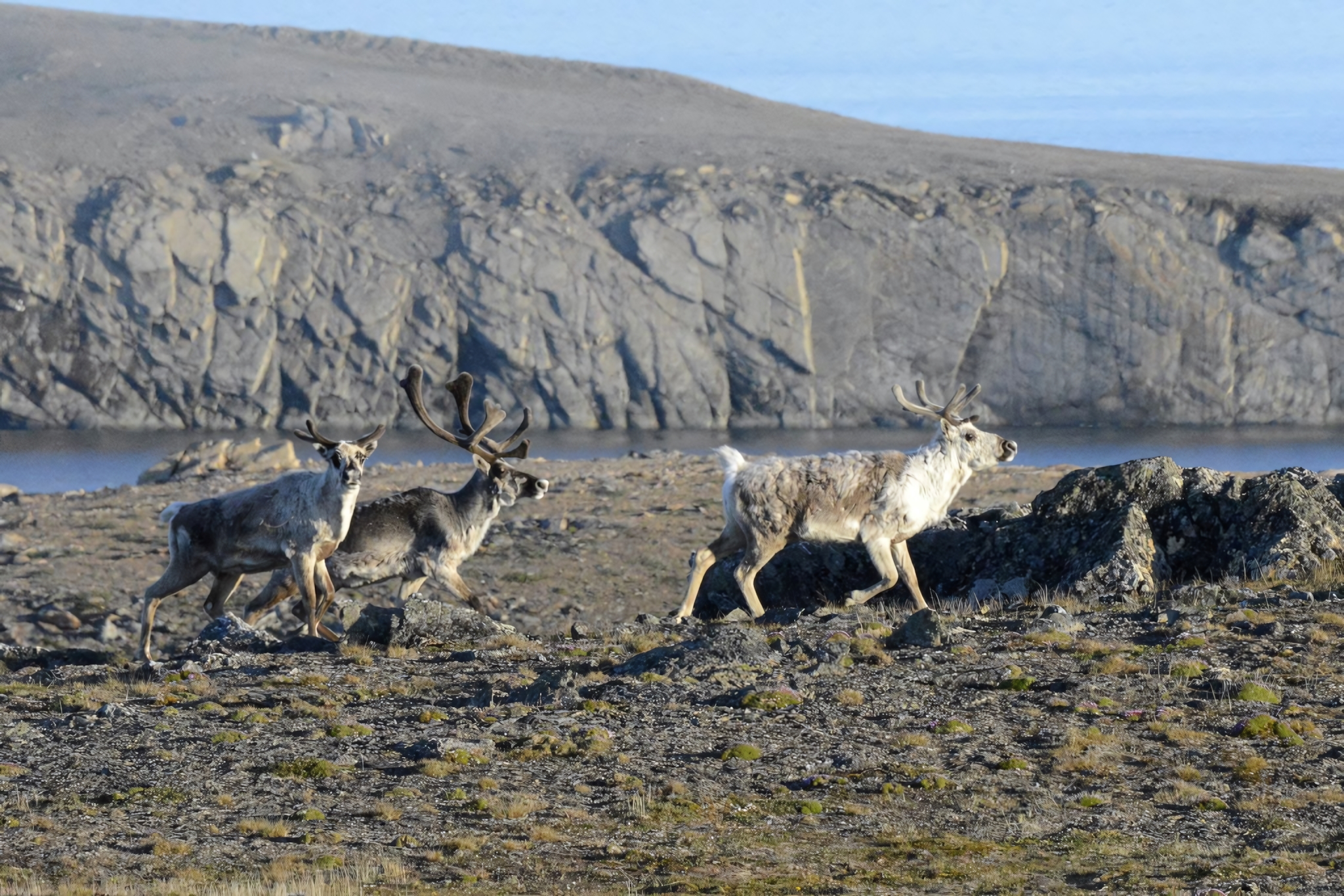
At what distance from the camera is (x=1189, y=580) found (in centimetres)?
1633

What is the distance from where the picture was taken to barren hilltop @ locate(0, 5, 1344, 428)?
8875cm

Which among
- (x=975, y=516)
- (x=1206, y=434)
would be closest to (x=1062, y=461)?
(x=1206, y=434)

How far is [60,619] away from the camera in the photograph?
20797mm

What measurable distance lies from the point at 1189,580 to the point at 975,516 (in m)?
2.92

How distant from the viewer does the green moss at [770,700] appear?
1141cm

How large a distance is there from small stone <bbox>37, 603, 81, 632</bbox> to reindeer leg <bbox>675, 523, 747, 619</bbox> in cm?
932

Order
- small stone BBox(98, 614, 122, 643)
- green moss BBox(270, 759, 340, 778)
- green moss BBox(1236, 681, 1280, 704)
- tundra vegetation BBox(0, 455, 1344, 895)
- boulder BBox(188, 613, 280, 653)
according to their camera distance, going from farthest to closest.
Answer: small stone BBox(98, 614, 122, 643) → boulder BBox(188, 613, 280, 653) → green moss BBox(1236, 681, 1280, 704) → green moss BBox(270, 759, 340, 778) → tundra vegetation BBox(0, 455, 1344, 895)

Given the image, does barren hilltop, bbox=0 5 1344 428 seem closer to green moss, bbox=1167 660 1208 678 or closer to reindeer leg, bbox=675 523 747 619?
reindeer leg, bbox=675 523 747 619

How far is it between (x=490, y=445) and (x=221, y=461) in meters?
20.2

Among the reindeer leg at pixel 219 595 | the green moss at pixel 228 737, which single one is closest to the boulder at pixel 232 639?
the reindeer leg at pixel 219 595

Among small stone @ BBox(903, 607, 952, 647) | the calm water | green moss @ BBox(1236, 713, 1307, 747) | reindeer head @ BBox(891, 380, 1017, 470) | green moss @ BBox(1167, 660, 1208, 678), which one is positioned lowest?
the calm water

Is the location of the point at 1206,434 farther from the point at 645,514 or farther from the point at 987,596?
the point at 987,596

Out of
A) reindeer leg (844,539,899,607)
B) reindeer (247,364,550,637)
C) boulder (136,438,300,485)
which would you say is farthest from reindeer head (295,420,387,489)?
boulder (136,438,300,485)

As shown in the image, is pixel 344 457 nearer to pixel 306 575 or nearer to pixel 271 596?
pixel 306 575
